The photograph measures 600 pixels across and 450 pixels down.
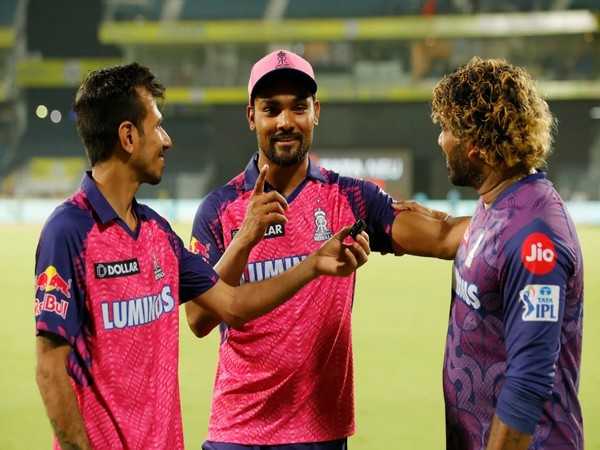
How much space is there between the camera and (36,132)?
3269cm

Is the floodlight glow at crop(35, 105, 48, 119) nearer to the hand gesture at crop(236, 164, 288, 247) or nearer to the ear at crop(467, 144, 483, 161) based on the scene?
the hand gesture at crop(236, 164, 288, 247)

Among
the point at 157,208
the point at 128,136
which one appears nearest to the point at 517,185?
the point at 128,136

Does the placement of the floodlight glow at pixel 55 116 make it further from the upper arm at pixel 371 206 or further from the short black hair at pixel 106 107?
the short black hair at pixel 106 107

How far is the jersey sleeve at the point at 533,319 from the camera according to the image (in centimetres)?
228

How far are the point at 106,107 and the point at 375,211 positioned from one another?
1159 mm

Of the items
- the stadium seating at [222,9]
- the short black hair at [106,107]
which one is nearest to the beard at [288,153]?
the short black hair at [106,107]

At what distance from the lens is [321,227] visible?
130 inches

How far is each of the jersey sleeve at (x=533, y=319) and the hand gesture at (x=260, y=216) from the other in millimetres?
950

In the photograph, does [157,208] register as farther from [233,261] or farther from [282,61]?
[233,261]

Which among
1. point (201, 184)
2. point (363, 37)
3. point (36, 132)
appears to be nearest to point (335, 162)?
point (201, 184)

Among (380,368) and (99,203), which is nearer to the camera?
(99,203)

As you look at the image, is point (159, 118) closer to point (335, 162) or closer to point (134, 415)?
point (134, 415)

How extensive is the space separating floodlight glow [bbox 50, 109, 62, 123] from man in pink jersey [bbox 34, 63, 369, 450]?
30.5 meters

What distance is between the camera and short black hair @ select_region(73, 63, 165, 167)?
Answer: 2.62m
